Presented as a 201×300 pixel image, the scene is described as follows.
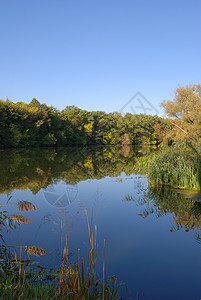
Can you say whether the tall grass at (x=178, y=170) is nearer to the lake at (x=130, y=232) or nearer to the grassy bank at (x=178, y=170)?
the grassy bank at (x=178, y=170)

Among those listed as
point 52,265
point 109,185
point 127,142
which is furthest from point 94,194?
point 127,142

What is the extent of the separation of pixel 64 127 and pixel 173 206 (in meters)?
41.3

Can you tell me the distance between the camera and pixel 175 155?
10.2 metres

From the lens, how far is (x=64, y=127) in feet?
152

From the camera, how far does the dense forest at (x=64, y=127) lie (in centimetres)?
3316

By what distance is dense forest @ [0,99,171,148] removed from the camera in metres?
33.2

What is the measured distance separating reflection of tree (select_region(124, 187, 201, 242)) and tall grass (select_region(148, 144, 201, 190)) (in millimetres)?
549

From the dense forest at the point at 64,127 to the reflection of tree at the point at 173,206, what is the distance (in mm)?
8493

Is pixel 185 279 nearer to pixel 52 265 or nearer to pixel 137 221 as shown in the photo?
pixel 52 265

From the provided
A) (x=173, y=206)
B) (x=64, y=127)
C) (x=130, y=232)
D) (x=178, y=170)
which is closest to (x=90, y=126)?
(x=64, y=127)

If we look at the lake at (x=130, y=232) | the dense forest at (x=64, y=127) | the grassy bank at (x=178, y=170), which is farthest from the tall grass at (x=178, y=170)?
the dense forest at (x=64, y=127)

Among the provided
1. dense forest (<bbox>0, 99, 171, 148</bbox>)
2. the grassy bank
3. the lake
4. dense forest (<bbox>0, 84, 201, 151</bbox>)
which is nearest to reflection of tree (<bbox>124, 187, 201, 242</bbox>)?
the lake

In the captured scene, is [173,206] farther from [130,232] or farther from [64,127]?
[64,127]

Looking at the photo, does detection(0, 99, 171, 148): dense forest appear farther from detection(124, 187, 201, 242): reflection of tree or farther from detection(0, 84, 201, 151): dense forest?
detection(124, 187, 201, 242): reflection of tree
